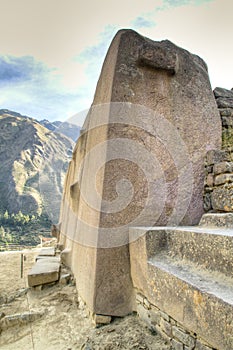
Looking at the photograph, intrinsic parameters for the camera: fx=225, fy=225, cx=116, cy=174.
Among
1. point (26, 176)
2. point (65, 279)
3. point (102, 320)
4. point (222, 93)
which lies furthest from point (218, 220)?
point (26, 176)

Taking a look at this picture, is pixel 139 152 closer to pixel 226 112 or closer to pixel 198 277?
pixel 198 277

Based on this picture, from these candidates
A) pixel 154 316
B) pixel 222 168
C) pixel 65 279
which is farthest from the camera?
pixel 65 279

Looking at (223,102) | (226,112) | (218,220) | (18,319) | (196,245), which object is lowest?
(18,319)

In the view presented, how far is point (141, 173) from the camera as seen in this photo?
9.32ft

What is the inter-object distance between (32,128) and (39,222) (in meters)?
46.1

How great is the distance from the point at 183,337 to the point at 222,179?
1.77m

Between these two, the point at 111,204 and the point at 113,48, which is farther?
the point at 113,48

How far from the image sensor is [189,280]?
65.1 inches

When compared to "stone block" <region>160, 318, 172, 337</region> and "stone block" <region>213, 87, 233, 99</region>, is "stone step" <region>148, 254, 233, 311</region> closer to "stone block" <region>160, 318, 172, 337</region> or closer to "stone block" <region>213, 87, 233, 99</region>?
"stone block" <region>160, 318, 172, 337</region>

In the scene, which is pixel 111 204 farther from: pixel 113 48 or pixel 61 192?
pixel 61 192

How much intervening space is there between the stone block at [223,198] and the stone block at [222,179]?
0.06 metres

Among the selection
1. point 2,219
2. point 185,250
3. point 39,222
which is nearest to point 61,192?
point 185,250

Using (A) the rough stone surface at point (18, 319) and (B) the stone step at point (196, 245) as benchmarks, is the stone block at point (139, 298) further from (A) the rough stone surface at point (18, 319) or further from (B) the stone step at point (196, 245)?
(A) the rough stone surface at point (18, 319)

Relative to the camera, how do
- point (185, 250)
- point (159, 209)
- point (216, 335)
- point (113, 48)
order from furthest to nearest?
point (113, 48), point (159, 209), point (185, 250), point (216, 335)
